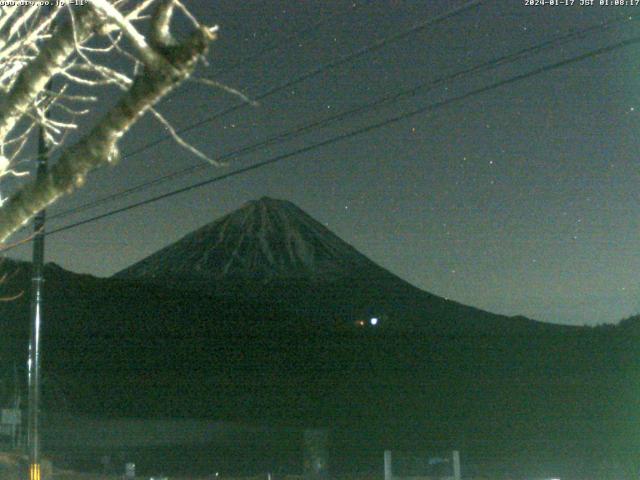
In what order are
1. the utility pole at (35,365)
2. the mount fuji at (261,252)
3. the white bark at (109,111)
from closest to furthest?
the white bark at (109,111) < the utility pole at (35,365) < the mount fuji at (261,252)

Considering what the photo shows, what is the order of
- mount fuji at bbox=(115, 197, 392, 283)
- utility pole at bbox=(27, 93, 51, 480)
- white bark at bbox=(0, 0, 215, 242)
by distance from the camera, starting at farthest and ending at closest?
mount fuji at bbox=(115, 197, 392, 283), utility pole at bbox=(27, 93, 51, 480), white bark at bbox=(0, 0, 215, 242)

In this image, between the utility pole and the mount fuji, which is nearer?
the utility pole

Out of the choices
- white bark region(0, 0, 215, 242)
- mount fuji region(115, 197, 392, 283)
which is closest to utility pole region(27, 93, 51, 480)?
white bark region(0, 0, 215, 242)

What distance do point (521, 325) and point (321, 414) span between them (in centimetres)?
5005

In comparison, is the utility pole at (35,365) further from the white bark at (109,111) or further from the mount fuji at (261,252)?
the mount fuji at (261,252)

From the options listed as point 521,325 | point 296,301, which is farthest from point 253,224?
point 521,325

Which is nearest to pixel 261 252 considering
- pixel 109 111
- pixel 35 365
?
pixel 35 365

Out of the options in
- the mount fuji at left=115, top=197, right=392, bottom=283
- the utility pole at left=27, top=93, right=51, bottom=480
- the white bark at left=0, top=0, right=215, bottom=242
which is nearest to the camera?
the white bark at left=0, top=0, right=215, bottom=242

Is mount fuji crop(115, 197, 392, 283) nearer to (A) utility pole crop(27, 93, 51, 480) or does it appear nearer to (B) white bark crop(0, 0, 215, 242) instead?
(A) utility pole crop(27, 93, 51, 480)

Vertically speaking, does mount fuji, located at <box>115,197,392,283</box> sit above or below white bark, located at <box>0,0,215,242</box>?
above

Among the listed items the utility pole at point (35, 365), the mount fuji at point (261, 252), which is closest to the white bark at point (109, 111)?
the utility pole at point (35, 365)

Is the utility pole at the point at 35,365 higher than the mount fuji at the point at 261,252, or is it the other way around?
the mount fuji at the point at 261,252

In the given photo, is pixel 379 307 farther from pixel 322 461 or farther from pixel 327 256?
pixel 322 461

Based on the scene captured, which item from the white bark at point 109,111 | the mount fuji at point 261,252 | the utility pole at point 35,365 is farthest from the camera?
the mount fuji at point 261,252
